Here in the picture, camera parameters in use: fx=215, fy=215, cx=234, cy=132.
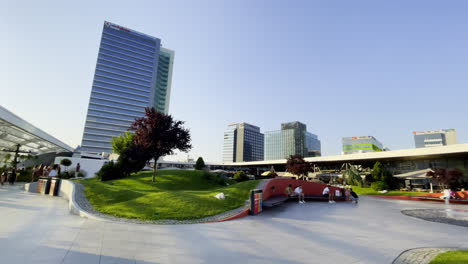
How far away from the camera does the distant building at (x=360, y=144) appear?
468 ft

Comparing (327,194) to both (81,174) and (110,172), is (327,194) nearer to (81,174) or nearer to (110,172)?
(110,172)

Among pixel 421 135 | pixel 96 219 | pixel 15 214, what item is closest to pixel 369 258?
pixel 96 219

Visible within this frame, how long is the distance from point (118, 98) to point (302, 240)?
121 metres

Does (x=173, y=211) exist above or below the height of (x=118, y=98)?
below

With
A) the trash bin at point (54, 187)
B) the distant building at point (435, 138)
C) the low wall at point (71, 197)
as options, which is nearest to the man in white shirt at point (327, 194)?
the low wall at point (71, 197)

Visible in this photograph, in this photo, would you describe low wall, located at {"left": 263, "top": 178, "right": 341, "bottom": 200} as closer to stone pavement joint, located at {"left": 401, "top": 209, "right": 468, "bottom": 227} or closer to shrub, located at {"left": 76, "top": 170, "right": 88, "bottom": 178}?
stone pavement joint, located at {"left": 401, "top": 209, "right": 468, "bottom": 227}

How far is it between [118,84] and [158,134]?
106 m

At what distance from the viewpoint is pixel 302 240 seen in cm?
669

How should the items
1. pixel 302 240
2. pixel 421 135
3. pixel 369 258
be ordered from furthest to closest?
pixel 421 135 < pixel 302 240 < pixel 369 258

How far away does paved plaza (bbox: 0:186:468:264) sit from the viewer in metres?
4.98

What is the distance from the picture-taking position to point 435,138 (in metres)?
150

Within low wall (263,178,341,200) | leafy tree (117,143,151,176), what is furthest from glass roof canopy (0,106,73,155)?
low wall (263,178,341,200)

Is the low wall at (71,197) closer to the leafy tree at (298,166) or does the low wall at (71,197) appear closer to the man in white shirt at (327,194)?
the man in white shirt at (327,194)

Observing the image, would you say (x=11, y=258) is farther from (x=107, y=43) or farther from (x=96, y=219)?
(x=107, y=43)
